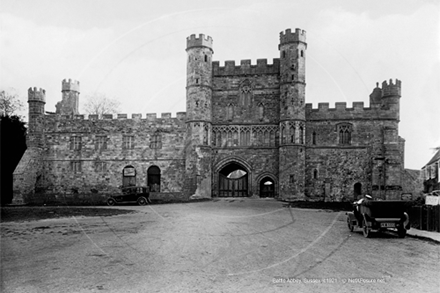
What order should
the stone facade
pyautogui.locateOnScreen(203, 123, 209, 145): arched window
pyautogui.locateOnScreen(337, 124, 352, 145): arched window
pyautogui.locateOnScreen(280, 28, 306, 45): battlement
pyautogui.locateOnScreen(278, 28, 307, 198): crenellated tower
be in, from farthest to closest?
pyautogui.locateOnScreen(203, 123, 209, 145): arched window
pyautogui.locateOnScreen(337, 124, 352, 145): arched window
pyautogui.locateOnScreen(280, 28, 306, 45): battlement
the stone facade
pyautogui.locateOnScreen(278, 28, 307, 198): crenellated tower

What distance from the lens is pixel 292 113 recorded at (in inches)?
1308

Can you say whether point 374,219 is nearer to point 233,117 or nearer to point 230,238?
point 230,238

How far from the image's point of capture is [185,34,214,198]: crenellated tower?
1331 inches

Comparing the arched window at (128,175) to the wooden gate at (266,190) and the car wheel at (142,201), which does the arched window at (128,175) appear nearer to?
the car wheel at (142,201)

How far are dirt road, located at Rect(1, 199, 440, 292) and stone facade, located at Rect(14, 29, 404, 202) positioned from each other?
56.6 ft

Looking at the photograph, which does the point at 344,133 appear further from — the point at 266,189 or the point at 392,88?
the point at 266,189

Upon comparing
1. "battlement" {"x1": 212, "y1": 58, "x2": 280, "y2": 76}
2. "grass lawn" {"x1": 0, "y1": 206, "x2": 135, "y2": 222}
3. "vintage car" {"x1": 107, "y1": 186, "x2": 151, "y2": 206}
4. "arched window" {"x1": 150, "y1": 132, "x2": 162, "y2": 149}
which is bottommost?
"grass lawn" {"x1": 0, "y1": 206, "x2": 135, "y2": 222}

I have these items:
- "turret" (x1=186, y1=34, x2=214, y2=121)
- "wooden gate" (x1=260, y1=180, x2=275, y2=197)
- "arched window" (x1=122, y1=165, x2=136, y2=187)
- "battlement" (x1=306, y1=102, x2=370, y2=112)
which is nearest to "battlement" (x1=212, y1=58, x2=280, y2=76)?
"turret" (x1=186, y1=34, x2=214, y2=121)

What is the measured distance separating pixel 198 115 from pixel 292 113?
7.87 m

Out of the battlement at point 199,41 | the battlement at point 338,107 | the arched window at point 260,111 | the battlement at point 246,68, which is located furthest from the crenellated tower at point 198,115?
the battlement at point 338,107

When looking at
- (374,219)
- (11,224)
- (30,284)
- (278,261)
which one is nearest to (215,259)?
(278,261)

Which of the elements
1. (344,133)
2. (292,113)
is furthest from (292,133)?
(344,133)

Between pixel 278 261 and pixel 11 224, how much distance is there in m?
13.3

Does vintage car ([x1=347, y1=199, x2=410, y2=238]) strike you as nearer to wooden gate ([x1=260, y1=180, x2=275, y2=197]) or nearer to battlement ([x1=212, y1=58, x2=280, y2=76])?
wooden gate ([x1=260, y1=180, x2=275, y2=197])
